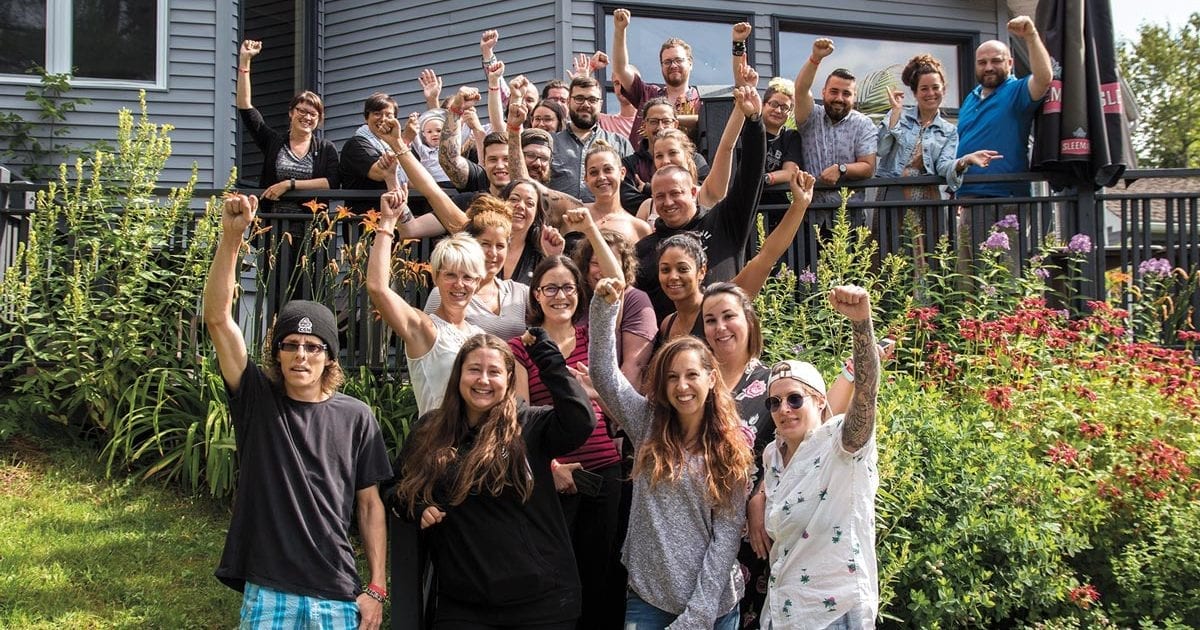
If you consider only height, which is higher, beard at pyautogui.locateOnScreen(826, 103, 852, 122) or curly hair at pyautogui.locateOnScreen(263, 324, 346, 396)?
beard at pyautogui.locateOnScreen(826, 103, 852, 122)

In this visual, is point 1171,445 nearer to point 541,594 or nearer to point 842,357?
point 842,357

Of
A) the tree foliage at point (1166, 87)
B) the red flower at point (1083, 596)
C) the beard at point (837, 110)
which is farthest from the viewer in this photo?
the tree foliage at point (1166, 87)

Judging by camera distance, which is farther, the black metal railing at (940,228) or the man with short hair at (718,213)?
the black metal railing at (940,228)

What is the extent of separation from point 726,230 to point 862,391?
1.95 meters

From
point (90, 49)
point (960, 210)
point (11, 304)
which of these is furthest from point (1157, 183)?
point (11, 304)

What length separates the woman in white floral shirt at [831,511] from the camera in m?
3.55

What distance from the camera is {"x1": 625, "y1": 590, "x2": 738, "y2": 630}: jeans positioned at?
152 inches

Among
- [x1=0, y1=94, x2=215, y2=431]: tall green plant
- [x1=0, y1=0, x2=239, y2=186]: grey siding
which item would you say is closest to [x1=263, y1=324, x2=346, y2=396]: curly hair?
[x1=0, y1=94, x2=215, y2=431]: tall green plant

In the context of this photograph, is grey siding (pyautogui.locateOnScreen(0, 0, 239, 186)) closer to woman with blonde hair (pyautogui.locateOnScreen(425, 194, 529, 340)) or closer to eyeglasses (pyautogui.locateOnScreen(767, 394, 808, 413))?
woman with blonde hair (pyautogui.locateOnScreen(425, 194, 529, 340))

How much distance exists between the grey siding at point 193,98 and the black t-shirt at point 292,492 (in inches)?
291

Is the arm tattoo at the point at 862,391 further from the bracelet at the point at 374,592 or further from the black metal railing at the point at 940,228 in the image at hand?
the black metal railing at the point at 940,228

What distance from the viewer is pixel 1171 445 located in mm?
4844

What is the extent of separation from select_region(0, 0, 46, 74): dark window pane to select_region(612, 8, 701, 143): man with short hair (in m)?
5.90

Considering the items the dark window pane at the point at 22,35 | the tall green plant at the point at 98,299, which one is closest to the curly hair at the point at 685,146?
the tall green plant at the point at 98,299
